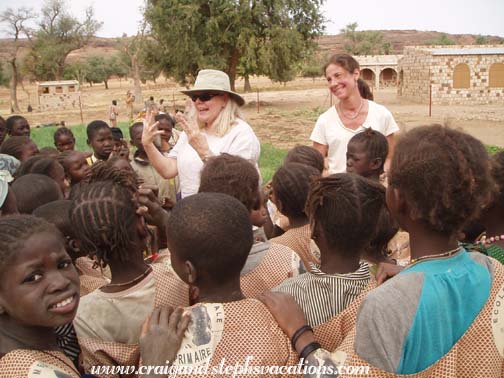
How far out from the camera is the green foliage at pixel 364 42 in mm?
71688

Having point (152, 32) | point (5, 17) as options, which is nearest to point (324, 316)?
point (152, 32)

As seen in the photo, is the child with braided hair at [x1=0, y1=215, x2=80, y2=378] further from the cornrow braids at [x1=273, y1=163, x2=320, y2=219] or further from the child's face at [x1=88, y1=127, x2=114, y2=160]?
the child's face at [x1=88, y1=127, x2=114, y2=160]

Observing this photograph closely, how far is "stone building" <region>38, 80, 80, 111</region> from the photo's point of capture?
34000 mm

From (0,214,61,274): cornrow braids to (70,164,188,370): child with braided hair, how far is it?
0.34 meters

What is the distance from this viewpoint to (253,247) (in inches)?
91.0

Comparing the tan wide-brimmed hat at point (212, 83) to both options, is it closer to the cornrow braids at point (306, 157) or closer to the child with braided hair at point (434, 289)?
the cornrow braids at point (306, 157)

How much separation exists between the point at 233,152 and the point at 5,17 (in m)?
50.0

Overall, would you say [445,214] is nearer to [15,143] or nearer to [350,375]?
[350,375]

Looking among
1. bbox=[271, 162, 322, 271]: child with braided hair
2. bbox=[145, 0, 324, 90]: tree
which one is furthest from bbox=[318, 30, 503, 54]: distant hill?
bbox=[271, 162, 322, 271]: child with braided hair

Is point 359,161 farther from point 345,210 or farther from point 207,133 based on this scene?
point 345,210

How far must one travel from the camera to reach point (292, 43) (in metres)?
28.5

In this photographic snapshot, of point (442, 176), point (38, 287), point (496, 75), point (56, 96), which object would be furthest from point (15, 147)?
point (56, 96)

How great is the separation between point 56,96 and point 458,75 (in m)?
25.0

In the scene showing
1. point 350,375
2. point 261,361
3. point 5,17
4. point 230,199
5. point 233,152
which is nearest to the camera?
point 350,375
